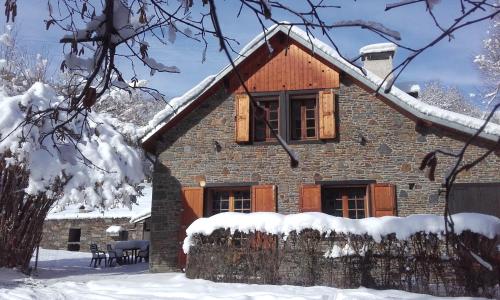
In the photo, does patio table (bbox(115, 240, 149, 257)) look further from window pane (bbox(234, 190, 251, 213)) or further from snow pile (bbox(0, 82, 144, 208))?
window pane (bbox(234, 190, 251, 213))

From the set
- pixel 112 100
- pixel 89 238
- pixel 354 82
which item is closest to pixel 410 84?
pixel 354 82

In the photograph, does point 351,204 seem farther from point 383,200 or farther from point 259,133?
point 259,133

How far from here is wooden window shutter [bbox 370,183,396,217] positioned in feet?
37.1

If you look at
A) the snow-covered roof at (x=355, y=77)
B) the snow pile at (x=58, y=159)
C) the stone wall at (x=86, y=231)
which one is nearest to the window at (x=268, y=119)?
the snow-covered roof at (x=355, y=77)

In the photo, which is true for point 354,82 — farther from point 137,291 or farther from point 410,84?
point 137,291

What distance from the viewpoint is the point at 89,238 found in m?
25.6

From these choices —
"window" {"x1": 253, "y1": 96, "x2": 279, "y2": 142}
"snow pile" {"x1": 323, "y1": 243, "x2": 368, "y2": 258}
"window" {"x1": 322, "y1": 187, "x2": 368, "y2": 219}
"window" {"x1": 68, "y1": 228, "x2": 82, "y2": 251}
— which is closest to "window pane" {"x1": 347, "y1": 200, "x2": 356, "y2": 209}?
"window" {"x1": 322, "y1": 187, "x2": 368, "y2": 219}

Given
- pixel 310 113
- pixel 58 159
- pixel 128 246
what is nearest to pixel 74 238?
pixel 128 246

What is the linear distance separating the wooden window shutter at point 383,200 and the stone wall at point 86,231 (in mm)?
16187

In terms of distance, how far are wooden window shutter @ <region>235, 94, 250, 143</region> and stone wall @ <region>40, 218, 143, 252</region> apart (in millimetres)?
14188

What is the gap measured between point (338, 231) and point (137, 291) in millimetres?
3788

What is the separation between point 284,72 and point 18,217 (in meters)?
7.81

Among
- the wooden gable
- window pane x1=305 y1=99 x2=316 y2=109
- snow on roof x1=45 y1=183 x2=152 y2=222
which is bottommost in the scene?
snow on roof x1=45 y1=183 x2=152 y2=222

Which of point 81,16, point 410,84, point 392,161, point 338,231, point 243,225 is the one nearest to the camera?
point 81,16
